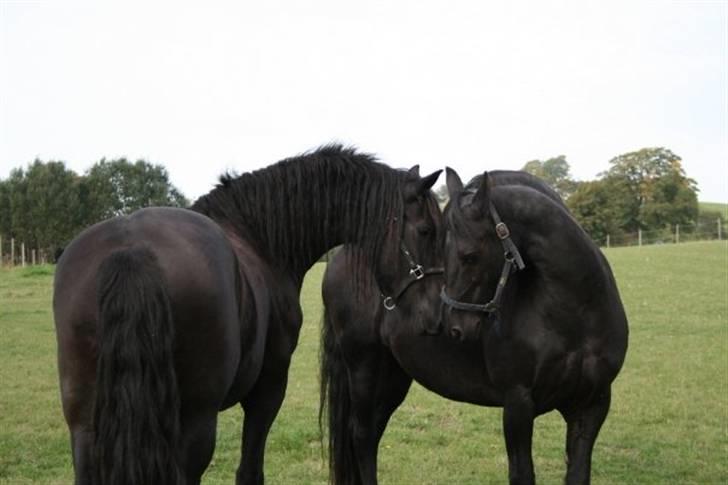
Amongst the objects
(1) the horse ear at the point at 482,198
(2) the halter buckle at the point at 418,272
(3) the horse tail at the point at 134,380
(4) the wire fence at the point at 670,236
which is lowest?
(3) the horse tail at the point at 134,380

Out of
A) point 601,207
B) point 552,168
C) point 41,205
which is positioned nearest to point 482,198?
point 41,205

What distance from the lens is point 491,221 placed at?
3971mm

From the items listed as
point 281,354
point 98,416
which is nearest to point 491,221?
point 281,354

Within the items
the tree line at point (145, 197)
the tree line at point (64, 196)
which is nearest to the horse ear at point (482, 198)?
the tree line at point (145, 197)

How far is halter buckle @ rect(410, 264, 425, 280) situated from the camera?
3857 mm

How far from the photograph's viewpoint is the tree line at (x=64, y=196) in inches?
1665

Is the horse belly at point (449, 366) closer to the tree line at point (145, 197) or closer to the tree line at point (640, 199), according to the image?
the tree line at point (145, 197)

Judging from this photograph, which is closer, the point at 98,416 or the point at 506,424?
the point at 98,416

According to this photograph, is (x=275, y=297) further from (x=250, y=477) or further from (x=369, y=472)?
(x=369, y=472)

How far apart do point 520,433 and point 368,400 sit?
1484 mm

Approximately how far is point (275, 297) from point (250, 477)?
99 centimetres

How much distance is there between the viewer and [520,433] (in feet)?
13.5

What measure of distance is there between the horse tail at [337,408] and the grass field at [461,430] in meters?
0.76

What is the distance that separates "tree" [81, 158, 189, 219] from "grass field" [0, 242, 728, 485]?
26.3m
